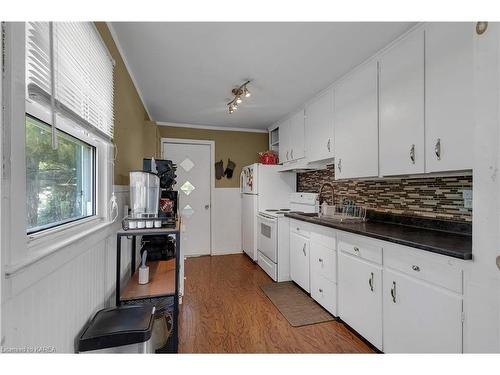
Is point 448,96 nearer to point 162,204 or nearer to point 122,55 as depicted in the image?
point 162,204

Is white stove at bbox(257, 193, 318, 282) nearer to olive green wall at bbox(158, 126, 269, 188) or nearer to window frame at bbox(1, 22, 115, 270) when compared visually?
olive green wall at bbox(158, 126, 269, 188)

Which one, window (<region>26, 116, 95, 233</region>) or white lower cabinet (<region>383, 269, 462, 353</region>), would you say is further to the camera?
white lower cabinet (<region>383, 269, 462, 353</region>)

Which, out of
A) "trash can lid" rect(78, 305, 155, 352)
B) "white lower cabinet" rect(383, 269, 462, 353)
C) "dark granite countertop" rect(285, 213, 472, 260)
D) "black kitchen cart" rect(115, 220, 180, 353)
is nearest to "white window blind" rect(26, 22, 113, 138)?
"black kitchen cart" rect(115, 220, 180, 353)

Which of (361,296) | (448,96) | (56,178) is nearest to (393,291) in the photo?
(361,296)

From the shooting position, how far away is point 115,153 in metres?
1.73

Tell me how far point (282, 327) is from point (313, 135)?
2151 millimetres

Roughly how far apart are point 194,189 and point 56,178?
314cm

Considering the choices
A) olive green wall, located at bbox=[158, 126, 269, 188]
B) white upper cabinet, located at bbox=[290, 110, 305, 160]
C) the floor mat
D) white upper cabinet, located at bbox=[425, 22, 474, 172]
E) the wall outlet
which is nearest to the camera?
white upper cabinet, located at bbox=[425, 22, 474, 172]

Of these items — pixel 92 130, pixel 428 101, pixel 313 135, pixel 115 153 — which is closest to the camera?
pixel 92 130

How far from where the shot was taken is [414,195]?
6.59 feet

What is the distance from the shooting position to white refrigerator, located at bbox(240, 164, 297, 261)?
12.0 ft

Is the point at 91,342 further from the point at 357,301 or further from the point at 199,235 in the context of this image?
the point at 199,235

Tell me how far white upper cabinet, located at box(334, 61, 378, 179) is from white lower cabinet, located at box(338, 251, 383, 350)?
2.59ft

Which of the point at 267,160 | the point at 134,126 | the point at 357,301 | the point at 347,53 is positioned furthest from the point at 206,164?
the point at 357,301
